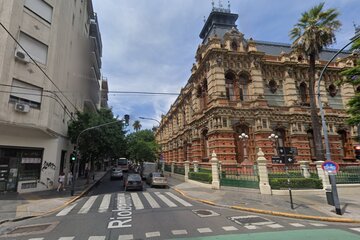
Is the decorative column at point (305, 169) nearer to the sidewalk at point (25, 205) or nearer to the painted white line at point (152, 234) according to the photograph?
the painted white line at point (152, 234)

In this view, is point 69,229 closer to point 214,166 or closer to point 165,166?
point 214,166

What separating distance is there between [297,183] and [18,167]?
72.1 feet

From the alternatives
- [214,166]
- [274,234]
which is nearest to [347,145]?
[214,166]

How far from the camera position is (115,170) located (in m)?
33.9

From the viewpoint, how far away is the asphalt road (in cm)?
749

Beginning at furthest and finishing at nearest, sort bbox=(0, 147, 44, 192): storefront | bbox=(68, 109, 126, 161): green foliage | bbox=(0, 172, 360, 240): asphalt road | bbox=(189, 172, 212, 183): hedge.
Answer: bbox=(68, 109, 126, 161): green foliage < bbox=(189, 172, 212, 183): hedge < bbox=(0, 147, 44, 192): storefront < bbox=(0, 172, 360, 240): asphalt road

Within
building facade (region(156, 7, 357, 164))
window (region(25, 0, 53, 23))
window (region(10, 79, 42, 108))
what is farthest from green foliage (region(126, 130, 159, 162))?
window (region(25, 0, 53, 23))

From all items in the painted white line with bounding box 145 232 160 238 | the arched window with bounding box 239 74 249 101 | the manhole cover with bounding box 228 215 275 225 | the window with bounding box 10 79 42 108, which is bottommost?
the manhole cover with bounding box 228 215 275 225

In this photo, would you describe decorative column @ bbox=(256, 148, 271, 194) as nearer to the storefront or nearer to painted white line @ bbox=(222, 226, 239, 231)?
painted white line @ bbox=(222, 226, 239, 231)

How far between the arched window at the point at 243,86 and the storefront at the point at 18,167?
21924 mm

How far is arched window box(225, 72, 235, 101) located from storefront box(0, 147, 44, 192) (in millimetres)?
20317

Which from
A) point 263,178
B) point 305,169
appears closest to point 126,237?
point 263,178

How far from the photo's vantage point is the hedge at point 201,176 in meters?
20.8

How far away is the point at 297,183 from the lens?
16.6m
